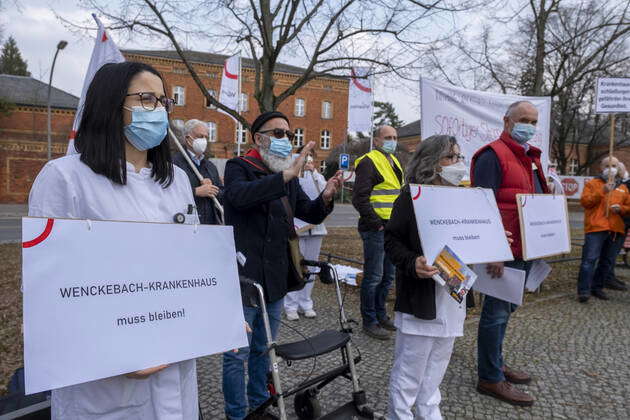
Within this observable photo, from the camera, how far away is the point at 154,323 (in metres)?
1.54

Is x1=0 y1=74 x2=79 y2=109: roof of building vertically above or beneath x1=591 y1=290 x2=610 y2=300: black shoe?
above

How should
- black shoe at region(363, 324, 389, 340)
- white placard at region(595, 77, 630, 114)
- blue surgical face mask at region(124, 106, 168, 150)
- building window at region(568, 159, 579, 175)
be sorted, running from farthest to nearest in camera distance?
building window at region(568, 159, 579, 175)
white placard at region(595, 77, 630, 114)
black shoe at region(363, 324, 389, 340)
blue surgical face mask at region(124, 106, 168, 150)

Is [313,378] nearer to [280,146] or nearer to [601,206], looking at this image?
[280,146]

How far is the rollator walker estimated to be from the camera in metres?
2.40

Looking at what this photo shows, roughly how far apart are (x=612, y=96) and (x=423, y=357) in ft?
17.4

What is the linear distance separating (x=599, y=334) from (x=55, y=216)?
5.53 meters

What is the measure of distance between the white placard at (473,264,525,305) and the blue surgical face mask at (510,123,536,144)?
1.06m

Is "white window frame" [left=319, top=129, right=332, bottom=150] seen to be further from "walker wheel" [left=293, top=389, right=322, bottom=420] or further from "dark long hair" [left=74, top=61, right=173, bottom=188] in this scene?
"dark long hair" [left=74, top=61, right=173, bottom=188]

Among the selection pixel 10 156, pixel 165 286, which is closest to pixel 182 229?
pixel 165 286

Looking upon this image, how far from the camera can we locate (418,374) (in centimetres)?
268

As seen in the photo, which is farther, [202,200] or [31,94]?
[31,94]

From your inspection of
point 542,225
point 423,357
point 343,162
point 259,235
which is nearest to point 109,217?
point 259,235

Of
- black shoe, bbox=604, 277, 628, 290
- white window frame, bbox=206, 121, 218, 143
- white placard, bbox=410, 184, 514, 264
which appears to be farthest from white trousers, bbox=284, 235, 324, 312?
white window frame, bbox=206, 121, 218, 143

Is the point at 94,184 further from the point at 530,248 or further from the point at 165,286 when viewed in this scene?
the point at 530,248
